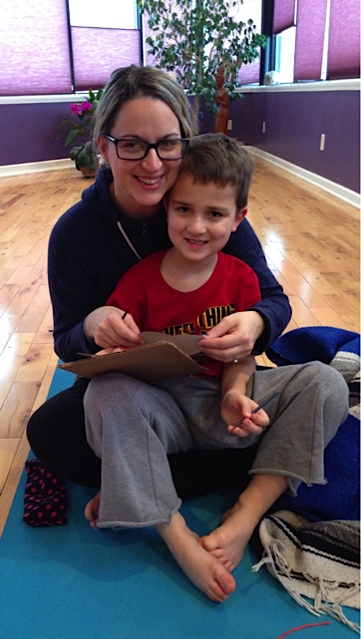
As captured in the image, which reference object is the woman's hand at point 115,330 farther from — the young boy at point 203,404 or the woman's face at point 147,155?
the woman's face at point 147,155

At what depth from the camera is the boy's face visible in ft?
3.19

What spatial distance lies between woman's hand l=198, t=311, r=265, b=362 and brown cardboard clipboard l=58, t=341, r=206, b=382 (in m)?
0.04

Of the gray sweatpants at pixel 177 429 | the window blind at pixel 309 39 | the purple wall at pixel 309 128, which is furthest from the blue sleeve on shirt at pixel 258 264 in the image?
the window blind at pixel 309 39

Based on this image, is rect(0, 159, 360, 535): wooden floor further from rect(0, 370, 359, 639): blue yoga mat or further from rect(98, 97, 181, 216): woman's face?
rect(98, 97, 181, 216): woman's face

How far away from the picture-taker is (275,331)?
104 centimetres

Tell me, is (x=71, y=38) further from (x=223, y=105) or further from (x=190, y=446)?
(x=190, y=446)

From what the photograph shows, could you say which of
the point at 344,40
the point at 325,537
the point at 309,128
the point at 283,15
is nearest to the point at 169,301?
the point at 325,537

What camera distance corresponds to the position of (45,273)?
247 cm

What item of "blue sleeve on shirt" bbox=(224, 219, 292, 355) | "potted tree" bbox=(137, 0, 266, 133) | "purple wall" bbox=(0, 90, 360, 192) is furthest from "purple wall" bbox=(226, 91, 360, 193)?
"blue sleeve on shirt" bbox=(224, 219, 292, 355)

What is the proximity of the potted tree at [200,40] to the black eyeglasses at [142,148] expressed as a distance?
451 centimetres

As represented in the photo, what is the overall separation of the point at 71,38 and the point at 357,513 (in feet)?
17.4

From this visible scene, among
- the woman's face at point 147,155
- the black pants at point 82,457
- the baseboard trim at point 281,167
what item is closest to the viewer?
the woman's face at point 147,155

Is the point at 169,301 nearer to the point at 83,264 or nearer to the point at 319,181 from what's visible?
the point at 83,264

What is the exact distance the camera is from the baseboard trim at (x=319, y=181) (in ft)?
11.8
